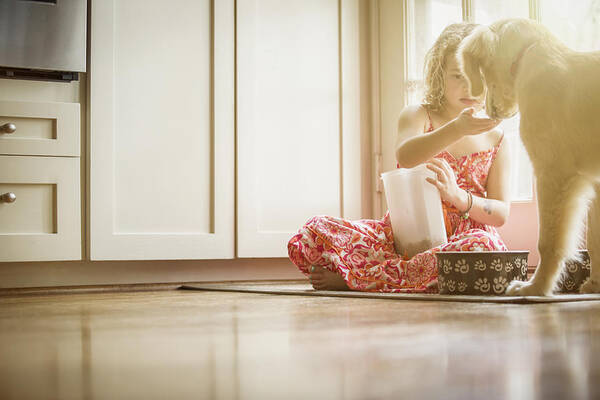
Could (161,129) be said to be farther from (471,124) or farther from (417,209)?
(471,124)

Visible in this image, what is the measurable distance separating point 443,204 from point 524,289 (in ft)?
1.72

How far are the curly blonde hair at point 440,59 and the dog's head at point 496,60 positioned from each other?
17.5 inches

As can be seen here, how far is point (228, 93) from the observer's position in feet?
8.14

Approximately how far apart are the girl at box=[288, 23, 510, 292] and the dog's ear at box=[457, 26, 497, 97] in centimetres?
26

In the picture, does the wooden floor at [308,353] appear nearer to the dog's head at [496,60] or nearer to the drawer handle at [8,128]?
the dog's head at [496,60]

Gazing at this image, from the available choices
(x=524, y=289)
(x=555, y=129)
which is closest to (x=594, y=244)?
(x=524, y=289)

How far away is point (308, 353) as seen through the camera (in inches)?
29.3

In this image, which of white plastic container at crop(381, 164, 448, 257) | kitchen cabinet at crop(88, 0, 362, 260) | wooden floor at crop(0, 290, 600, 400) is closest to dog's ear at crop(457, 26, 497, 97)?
white plastic container at crop(381, 164, 448, 257)

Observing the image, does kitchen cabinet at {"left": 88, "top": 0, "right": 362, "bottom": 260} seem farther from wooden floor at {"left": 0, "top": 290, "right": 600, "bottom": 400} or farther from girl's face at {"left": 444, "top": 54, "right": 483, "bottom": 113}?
wooden floor at {"left": 0, "top": 290, "right": 600, "bottom": 400}

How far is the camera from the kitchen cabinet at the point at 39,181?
210 cm

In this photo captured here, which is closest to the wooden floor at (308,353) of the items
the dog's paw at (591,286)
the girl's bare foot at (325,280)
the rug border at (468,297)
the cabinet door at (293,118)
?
the rug border at (468,297)

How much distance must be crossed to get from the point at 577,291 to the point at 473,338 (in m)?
0.86

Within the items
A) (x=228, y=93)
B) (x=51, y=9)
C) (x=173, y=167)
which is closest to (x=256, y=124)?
(x=228, y=93)

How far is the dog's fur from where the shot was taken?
1270 mm
